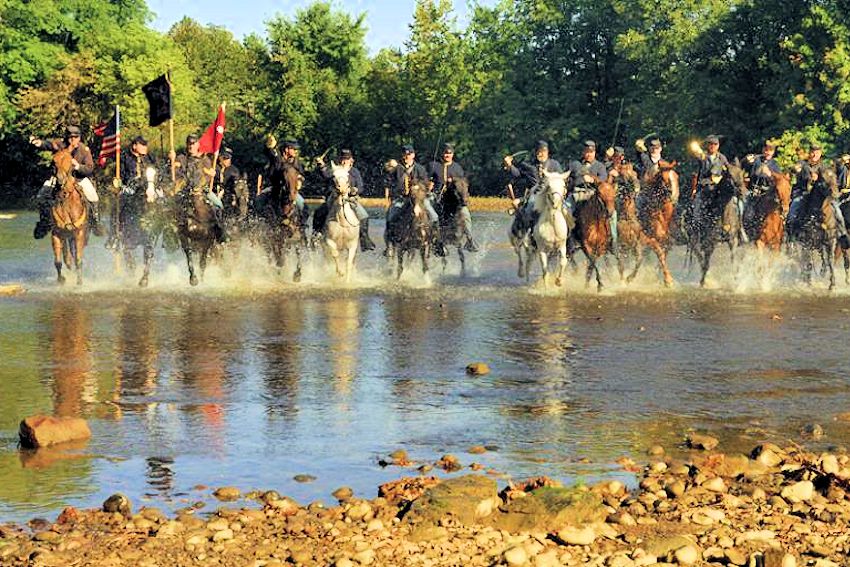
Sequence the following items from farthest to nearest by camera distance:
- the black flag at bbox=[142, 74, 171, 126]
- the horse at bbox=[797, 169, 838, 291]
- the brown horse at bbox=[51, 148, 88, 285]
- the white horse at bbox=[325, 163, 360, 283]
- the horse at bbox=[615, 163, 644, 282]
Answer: the black flag at bbox=[142, 74, 171, 126], the horse at bbox=[797, 169, 838, 291], the white horse at bbox=[325, 163, 360, 283], the horse at bbox=[615, 163, 644, 282], the brown horse at bbox=[51, 148, 88, 285]

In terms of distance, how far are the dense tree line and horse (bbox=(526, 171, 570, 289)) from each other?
3475 cm

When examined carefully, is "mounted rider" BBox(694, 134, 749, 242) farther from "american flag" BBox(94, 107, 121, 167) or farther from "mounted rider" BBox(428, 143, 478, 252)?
"american flag" BBox(94, 107, 121, 167)

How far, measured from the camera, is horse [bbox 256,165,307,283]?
80.1ft

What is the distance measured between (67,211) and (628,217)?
8820 millimetres

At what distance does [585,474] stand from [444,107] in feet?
266

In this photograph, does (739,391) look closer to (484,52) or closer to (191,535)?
(191,535)

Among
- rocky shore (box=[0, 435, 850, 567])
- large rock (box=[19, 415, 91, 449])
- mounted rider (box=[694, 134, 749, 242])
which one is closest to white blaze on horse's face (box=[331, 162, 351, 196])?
mounted rider (box=[694, 134, 749, 242])

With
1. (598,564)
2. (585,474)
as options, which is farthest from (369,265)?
(598,564)

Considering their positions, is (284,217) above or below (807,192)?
below

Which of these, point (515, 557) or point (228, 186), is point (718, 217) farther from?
point (515, 557)

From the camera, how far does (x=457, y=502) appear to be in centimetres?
819

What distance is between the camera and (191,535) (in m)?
7.75

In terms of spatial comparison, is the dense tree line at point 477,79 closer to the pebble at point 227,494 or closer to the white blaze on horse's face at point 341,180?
the white blaze on horse's face at point 341,180

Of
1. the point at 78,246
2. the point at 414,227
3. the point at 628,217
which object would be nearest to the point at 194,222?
the point at 78,246
